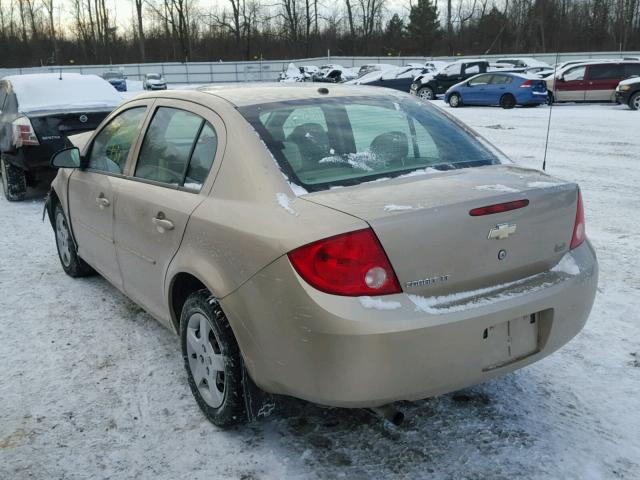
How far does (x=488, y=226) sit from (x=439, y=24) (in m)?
75.2

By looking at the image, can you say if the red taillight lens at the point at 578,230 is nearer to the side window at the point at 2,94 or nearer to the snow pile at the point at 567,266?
the snow pile at the point at 567,266

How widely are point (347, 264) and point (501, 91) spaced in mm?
20869

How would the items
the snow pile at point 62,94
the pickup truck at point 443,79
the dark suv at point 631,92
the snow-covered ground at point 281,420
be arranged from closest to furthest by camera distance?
the snow-covered ground at point 281,420 → the snow pile at point 62,94 → the dark suv at point 631,92 → the pickup truck at point 443,79

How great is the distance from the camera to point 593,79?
21594 millimetres

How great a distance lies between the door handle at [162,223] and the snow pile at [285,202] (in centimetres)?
74

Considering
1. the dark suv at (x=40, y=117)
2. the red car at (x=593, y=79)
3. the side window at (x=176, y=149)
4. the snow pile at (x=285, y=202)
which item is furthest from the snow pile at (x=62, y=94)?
the red car at (x=593, y=79)

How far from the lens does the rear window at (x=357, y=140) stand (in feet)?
9.30

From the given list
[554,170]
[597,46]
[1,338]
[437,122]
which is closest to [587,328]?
[437,122]

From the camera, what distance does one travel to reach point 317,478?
258 centimetres

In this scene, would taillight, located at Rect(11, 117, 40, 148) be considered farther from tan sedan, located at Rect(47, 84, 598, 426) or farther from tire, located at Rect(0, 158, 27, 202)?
tan sedan, located at Rect(47, 84, 598, 426)

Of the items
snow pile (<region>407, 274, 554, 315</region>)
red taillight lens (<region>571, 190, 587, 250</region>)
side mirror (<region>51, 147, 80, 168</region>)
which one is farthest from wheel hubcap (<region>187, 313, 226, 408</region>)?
side mirror (<region>51, 147, 80, 168</region>)

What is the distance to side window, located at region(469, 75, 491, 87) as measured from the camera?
71.8ft

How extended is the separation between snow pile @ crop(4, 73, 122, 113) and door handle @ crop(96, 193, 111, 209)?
4.91m

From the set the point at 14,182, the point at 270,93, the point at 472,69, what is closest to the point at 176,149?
the point at 270,93
